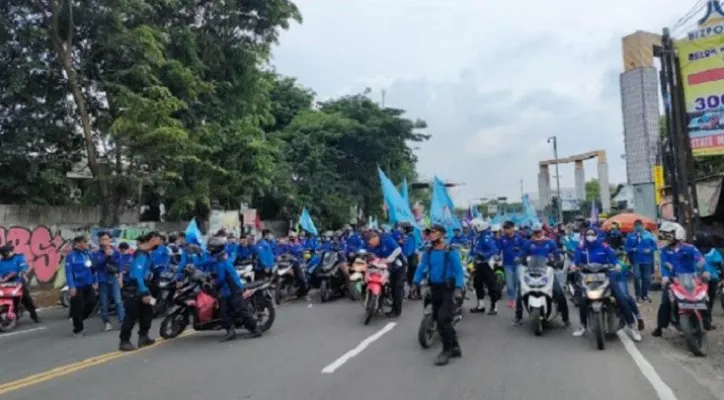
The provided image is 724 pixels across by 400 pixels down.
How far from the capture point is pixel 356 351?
8461 mm

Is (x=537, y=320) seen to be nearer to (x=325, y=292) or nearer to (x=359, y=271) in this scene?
(x=359, y=271)

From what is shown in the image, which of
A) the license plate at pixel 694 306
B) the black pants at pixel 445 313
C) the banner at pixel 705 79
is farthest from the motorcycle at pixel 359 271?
the banner at pixel 705 79

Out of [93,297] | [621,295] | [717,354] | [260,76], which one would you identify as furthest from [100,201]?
[717,354]

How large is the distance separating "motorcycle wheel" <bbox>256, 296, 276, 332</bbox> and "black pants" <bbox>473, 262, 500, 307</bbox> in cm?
440

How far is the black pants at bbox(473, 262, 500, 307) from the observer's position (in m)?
12.2

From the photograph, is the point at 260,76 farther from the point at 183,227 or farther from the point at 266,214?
the point at 266,214

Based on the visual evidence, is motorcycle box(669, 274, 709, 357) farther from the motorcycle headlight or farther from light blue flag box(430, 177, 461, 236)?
light blue flag box(430, 177, 461, 236)

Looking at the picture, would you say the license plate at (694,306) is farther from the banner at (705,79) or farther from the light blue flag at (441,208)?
the light blue flag at (441,208)

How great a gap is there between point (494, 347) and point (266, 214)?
86.4ft

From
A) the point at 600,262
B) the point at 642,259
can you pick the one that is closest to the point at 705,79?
the point at 642,259

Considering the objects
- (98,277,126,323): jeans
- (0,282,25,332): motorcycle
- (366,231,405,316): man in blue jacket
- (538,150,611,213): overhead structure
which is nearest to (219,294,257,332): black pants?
(98,277,126,323): jeans

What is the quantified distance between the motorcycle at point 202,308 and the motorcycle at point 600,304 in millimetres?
5039

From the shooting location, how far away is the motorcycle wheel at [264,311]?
33.8ft

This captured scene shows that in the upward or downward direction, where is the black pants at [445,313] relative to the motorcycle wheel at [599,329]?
upward
